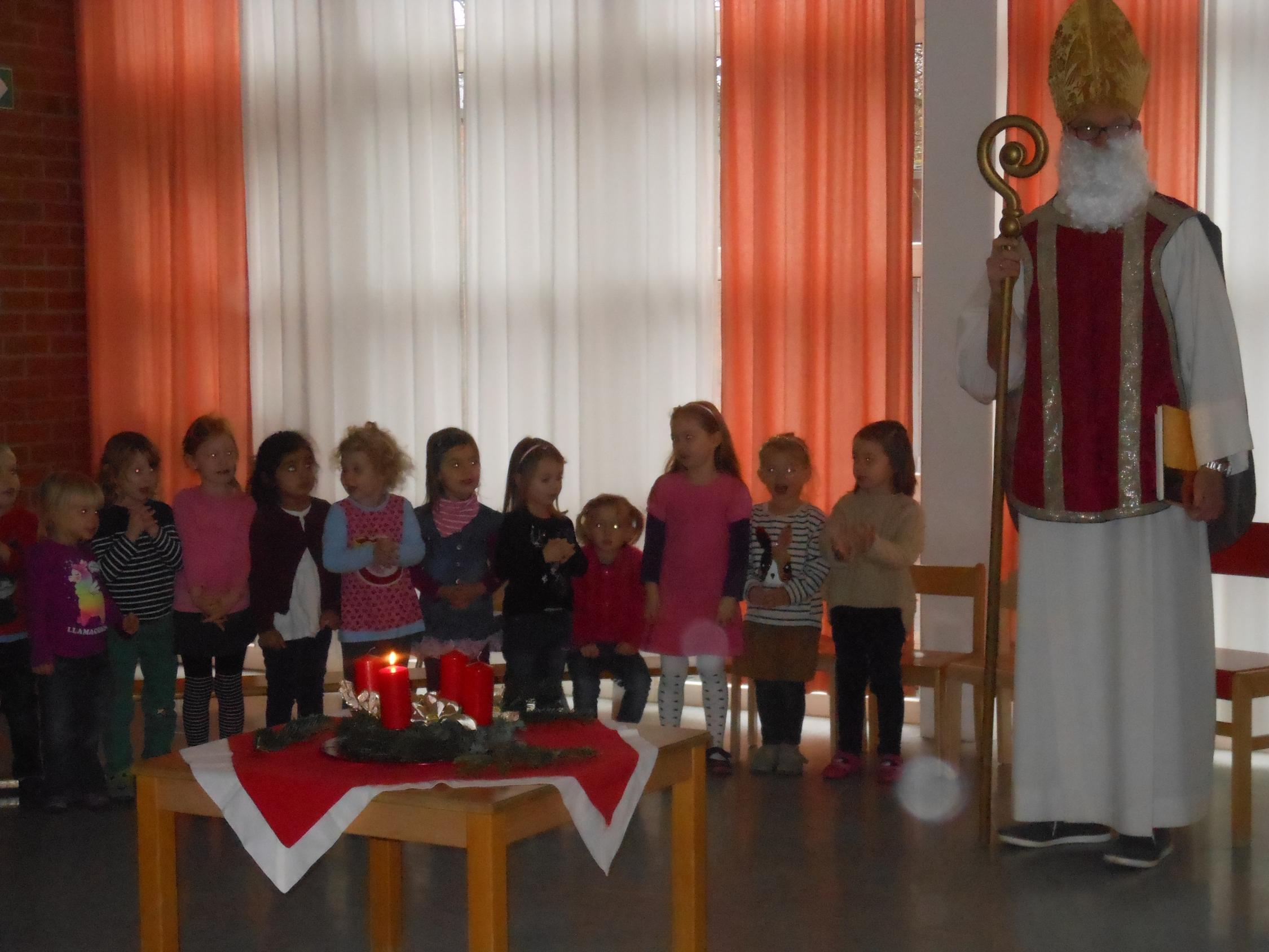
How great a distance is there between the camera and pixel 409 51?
6406mm

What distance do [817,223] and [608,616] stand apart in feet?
5.64

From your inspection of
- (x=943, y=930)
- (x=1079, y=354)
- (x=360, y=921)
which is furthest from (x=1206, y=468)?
(x=360, y=921)

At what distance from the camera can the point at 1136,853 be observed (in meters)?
3.92

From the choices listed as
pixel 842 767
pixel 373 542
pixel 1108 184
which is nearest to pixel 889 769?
pixel 842 767

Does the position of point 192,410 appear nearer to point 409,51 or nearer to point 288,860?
point 409,51

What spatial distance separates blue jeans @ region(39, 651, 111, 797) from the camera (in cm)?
456

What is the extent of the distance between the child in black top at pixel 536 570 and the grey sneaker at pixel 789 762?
0.79 meters

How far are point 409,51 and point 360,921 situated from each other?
401 cm

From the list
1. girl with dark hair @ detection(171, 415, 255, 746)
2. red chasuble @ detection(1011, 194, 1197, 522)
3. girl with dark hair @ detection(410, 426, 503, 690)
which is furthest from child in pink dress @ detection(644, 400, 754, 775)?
girl with dark hair @ detection(171, 415, 255, 746)

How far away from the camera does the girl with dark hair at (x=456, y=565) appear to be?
16.2ft

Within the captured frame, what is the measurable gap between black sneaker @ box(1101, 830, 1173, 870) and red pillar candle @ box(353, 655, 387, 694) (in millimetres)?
2112

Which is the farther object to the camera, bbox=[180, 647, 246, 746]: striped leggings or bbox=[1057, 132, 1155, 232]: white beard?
bbox=[180, 647, 246, 746]: striped leggings

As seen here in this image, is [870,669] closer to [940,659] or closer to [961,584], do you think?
[940,659]

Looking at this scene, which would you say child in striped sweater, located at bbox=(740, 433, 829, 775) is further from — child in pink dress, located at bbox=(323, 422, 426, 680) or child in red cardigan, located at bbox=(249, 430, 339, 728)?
child in red cardigan, located at bbox=(249, 430, 339, 728)
